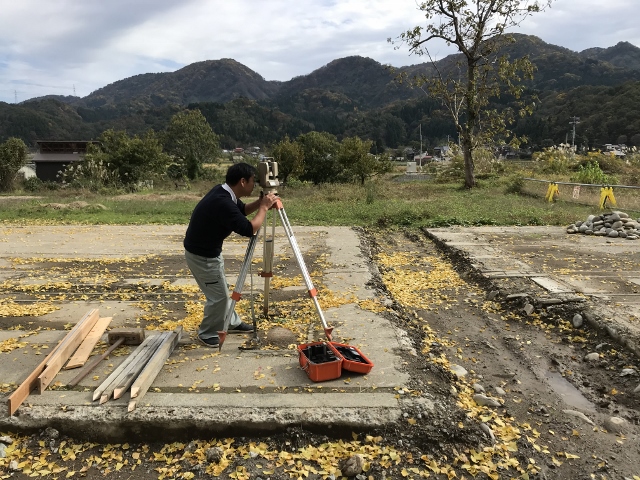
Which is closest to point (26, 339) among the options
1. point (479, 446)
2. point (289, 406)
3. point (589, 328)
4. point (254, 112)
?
point (289, 406)

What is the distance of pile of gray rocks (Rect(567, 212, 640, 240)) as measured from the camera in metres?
10.5

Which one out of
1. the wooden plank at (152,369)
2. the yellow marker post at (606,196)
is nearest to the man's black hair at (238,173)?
the wooden plank at (152,369)

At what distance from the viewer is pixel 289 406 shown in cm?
346

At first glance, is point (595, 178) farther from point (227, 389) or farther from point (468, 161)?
point (227, 389)

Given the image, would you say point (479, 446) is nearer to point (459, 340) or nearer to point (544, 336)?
point (459, 340)

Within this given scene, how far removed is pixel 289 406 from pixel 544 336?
3.57m

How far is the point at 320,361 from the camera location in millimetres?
3982

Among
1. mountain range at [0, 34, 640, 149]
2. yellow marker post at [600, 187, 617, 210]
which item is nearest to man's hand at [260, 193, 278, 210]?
yellow marker post at [600, 187, 617, 210]

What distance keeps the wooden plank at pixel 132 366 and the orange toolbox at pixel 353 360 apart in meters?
1.72

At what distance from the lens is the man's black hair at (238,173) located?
4.32 meters

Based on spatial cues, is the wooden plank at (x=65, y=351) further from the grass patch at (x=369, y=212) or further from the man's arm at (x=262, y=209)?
the grass patch at (x=369, y=212)

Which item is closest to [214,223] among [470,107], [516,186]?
[516,186]

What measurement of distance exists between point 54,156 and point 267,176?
157 feet

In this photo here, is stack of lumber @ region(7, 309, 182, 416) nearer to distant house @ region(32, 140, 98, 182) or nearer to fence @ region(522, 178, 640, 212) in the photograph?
fence @ region(522, 178, 640, 212)
